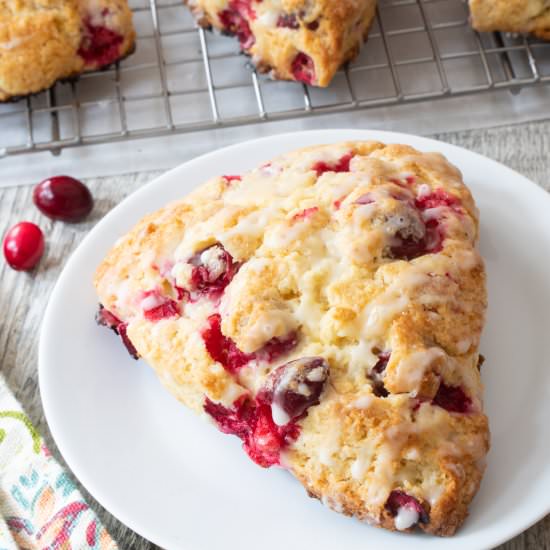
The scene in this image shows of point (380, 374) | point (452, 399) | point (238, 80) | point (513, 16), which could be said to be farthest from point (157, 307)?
point (513, 16)

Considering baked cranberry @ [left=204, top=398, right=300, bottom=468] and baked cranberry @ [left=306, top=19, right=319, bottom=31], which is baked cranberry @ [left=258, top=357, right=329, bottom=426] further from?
baked cranberry @ [left=306, top=19, right=319, bottom=31]

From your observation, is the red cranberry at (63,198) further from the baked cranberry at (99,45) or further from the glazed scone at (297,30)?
the glazed scone at (297,30)

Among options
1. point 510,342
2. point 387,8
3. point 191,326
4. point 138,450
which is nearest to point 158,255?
point 191,326

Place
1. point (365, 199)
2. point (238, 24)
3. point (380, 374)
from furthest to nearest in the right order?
point (238, 24) → point (365, 199) → point (380, 374)

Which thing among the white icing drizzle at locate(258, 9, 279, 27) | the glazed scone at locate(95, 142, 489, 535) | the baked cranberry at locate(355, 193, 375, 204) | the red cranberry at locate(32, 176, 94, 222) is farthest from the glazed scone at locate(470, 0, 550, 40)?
the red cranberry at locate(32, 176, 94, 222)

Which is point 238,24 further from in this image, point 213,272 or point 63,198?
point 213,272

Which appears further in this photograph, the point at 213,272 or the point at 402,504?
the point at 213,272

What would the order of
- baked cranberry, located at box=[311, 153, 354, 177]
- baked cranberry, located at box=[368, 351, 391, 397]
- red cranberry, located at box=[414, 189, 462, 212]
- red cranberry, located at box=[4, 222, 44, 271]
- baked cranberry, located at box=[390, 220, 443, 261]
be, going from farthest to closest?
red cranberry, located at box=[4, 222, 44, 271], baked cranberry, located at box=[311, 153, 354, 177], red cranberry, located at box=[414, 189, 462, 212], baked cranberry, located at box=[390, 220, 443, 261], baked cranberry, located at box=[368, 351, 391, 397]

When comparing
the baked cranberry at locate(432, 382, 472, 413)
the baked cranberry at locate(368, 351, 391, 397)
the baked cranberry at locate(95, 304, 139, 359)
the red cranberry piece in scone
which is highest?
the baked cranberry at locate(368, 351, 391, 397)
